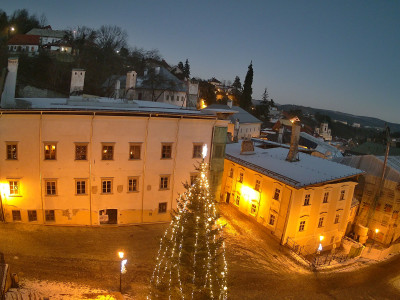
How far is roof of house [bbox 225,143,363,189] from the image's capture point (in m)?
24.3

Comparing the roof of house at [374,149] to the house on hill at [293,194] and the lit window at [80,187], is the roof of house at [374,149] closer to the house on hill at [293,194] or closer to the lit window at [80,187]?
the house on hill at [293,194]

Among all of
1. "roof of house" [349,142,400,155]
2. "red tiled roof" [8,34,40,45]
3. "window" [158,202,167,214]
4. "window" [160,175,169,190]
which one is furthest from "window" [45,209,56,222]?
"roof of house" [349,142,400,155]

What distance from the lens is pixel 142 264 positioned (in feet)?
59.6

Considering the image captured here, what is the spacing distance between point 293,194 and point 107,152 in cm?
1537

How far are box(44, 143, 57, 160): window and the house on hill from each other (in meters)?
17.1

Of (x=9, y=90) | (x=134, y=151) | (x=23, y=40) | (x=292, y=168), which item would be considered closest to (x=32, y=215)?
(x=134, y=151)

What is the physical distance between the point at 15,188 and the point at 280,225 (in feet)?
68.6

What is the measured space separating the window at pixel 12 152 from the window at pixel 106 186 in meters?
6.08

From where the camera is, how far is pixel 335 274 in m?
22.2

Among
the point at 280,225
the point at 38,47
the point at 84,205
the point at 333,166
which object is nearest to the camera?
the point at 84,205

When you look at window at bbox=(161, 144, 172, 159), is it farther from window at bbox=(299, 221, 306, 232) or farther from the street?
window at bbox=(299, 221, 306, 232)

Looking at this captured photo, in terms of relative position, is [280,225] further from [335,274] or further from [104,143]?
[104,143]

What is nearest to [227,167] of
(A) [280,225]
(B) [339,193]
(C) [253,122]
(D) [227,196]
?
(D) [227,196]

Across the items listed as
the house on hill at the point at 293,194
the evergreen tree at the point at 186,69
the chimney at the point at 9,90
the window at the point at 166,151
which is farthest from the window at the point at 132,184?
the evergreen tree at the point at 186,69
